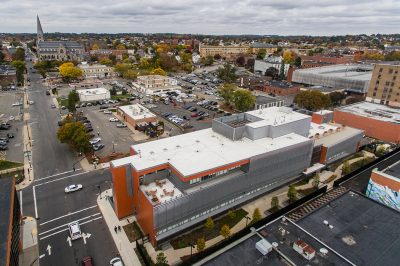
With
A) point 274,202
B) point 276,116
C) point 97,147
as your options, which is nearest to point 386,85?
point 276,116

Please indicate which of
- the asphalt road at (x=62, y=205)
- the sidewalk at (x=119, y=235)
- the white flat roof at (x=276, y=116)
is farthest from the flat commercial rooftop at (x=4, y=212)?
the white flat roof at (x=276, y=116)

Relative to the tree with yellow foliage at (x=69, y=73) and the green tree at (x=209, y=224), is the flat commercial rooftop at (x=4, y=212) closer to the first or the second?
the green tree at (x=209, y=224)

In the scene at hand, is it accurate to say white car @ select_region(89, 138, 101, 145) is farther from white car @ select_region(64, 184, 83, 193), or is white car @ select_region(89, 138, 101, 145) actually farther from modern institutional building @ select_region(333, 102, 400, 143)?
modern institutional building @ select_region(333, 102, 400, 143)

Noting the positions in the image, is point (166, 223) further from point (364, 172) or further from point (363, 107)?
point (363, 107)

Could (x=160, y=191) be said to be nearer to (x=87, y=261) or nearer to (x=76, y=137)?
(x=87, y=261)

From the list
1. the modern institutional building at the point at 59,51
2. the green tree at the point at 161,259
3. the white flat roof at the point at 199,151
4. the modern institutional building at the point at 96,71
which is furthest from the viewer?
the modern institutional building at the point at 59,51
